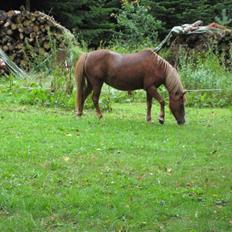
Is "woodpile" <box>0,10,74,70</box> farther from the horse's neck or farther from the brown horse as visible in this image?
the horse's neck

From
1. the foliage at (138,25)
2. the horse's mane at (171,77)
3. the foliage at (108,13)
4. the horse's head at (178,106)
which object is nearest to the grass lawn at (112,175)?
the horse's head at (178,106)

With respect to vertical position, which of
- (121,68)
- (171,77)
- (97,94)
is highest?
(121,68)

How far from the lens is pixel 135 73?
11.0 meters

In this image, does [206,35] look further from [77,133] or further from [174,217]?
[174,217]

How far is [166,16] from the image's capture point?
93.7 feet

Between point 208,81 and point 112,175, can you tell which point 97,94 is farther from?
point 208,81

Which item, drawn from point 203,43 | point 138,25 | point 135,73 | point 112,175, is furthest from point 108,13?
point 112,175

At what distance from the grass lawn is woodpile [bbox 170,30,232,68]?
8141 millimetres

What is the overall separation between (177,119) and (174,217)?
5.58 m

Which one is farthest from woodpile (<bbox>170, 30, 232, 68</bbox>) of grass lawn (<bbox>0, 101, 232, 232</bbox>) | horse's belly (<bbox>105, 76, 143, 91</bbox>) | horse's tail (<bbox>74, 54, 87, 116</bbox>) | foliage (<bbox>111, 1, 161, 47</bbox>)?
grass lawn (<bbox>0, 101, 232, 232</bbox>)

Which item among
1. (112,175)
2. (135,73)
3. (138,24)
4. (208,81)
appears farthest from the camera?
(138,24)

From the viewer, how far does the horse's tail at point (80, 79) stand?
1098cm

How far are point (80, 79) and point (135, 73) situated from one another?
107 cm

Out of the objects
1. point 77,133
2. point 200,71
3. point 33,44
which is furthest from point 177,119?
point 33,44
